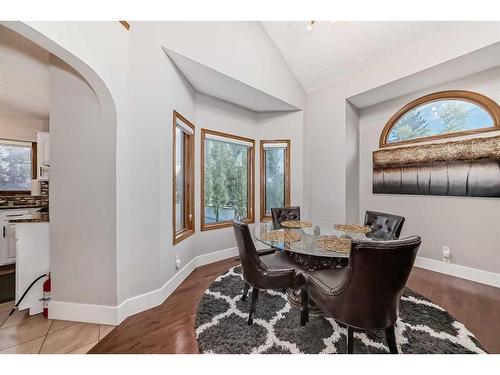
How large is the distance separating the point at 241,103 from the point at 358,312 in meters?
3.27

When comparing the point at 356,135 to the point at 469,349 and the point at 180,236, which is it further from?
the point at 180,236

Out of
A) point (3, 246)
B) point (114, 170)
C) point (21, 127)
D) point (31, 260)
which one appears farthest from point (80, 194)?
point (21, 127)

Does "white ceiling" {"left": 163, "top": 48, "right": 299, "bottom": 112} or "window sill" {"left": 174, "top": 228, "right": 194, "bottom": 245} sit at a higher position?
"white ceiling" {"left": 163, "top": 48, "right": 299, "bottom": 112}

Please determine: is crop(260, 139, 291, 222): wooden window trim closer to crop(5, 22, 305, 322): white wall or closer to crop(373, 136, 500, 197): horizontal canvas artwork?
crop(373, 136, 500, 197): horizontal canvas artwork

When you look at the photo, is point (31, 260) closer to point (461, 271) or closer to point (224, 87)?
point (224, 87)

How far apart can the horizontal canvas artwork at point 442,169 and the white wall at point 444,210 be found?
0.11 meters

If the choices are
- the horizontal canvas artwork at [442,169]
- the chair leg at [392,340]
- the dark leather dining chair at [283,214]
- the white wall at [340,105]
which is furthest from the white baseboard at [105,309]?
the horizontal canvas artwork at [442,169]

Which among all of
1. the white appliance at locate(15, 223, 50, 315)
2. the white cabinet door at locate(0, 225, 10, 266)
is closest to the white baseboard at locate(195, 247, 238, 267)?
the white appliance at locate(15, 223, 50, 315)

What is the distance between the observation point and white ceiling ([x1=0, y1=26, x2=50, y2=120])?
68.6 inches

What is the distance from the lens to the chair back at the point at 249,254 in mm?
1636

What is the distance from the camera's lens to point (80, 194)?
178 centimetres

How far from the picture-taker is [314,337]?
1.54 meters

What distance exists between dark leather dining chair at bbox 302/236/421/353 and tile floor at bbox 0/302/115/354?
1.87 meters

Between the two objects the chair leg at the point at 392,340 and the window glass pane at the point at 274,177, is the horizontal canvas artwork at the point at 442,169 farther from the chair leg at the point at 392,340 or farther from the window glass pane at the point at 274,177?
the chair leg at the point at 392,340
